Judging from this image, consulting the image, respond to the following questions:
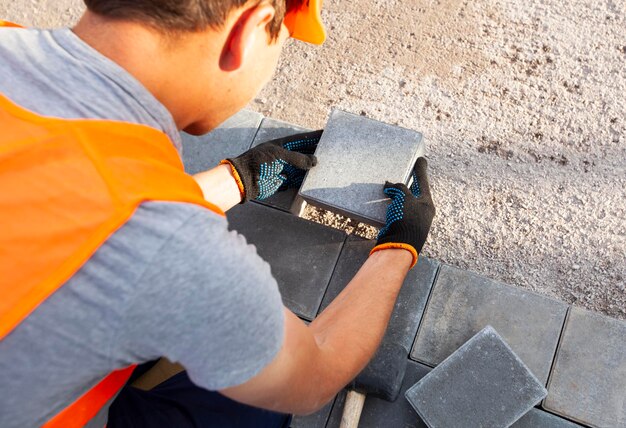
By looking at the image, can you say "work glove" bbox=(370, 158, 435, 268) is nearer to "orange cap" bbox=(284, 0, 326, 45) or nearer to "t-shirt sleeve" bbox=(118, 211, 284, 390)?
"orange cap" bbox=(284, 0, 326, 45)

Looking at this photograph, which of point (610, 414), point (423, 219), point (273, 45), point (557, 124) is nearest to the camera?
point (273, 45)

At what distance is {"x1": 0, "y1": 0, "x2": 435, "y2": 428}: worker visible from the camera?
3.63ft

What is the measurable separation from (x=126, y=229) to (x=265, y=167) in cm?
143

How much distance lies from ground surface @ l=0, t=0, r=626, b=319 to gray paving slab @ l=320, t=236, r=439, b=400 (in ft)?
0.96

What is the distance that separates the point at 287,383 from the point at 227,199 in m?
1.22

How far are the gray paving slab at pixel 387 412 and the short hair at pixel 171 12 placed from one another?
1.56 m

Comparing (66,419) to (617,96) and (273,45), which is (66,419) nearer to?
(273,45)

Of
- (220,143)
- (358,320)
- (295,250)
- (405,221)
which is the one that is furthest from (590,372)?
(220,143)

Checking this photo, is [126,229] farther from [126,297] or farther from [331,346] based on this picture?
[331,346]

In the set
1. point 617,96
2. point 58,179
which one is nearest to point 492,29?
point 617,96

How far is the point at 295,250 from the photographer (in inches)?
102

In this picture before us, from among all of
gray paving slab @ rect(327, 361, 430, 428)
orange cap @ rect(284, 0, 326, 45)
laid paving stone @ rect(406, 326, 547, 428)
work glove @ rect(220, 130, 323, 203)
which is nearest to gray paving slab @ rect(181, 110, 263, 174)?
work glove @ rect(220, 130, 323, 203)

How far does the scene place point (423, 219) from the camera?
2.31 m

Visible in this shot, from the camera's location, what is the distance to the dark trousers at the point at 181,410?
1766 mm
